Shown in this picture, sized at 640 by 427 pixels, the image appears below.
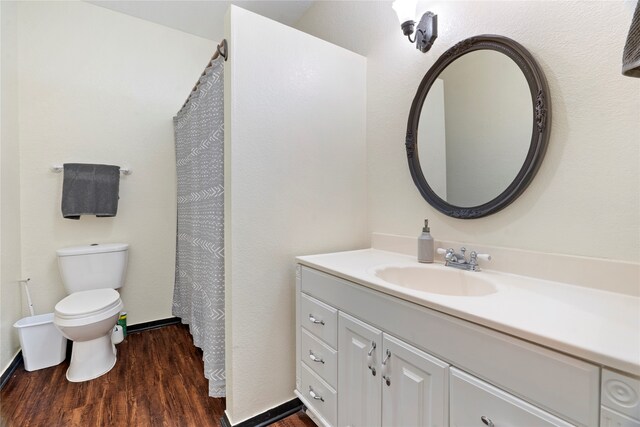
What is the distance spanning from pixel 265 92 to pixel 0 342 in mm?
2211

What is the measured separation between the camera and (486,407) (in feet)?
2.24

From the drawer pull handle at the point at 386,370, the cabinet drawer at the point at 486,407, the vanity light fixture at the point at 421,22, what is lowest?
the drawer pull handle at the point at 386,370

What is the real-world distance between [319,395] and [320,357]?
18 centimetres

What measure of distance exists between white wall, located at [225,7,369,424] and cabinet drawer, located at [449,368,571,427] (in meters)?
0.93

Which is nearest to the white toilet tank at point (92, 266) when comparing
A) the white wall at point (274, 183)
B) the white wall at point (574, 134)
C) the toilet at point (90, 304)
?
the toilet at point (90, 304)

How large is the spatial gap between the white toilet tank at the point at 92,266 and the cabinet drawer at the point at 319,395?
1.73 metres

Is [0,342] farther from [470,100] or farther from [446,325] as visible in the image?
[470,100]

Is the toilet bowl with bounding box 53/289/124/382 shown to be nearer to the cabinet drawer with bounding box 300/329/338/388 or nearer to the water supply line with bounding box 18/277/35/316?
the water supply line with bounding box 18/277/35/316

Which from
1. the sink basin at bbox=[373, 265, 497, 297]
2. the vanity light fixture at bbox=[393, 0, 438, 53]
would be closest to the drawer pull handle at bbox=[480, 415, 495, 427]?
the sink basin at bbox=[373, 265, 497, 297]

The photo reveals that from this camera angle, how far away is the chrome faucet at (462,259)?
46.1 inches

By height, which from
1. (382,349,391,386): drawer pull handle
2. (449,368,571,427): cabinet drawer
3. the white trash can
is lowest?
the white trash can

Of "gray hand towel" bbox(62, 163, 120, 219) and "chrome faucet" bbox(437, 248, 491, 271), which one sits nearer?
"chrome faucet" bbox(437, 248, 491, 271)

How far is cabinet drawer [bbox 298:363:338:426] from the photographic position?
3.94 feet

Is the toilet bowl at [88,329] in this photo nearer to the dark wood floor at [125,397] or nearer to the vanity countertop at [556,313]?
the dark wood floor at [125,397]
